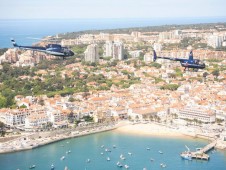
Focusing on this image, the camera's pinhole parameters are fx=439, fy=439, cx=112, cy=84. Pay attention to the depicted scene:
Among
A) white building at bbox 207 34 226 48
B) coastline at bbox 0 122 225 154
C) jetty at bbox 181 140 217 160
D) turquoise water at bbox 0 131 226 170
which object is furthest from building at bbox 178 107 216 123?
white building at bbox 207 34 226 48

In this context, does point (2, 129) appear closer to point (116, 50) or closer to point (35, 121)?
point (35, 121)

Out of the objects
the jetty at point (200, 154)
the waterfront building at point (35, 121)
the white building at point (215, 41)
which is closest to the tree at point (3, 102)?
the waterfront building at point (35, 121)

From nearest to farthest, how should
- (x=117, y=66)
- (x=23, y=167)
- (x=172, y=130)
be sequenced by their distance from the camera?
(x=23, y=167) < (x=172, y=130) < (x=117, y=66)

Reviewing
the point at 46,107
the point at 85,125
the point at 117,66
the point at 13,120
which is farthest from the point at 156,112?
the point at 117,66

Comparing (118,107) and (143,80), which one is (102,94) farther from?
(143,80)

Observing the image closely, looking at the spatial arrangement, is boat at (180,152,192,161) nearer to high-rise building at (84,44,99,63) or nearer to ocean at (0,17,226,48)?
ocean at (0,17,226,48)
